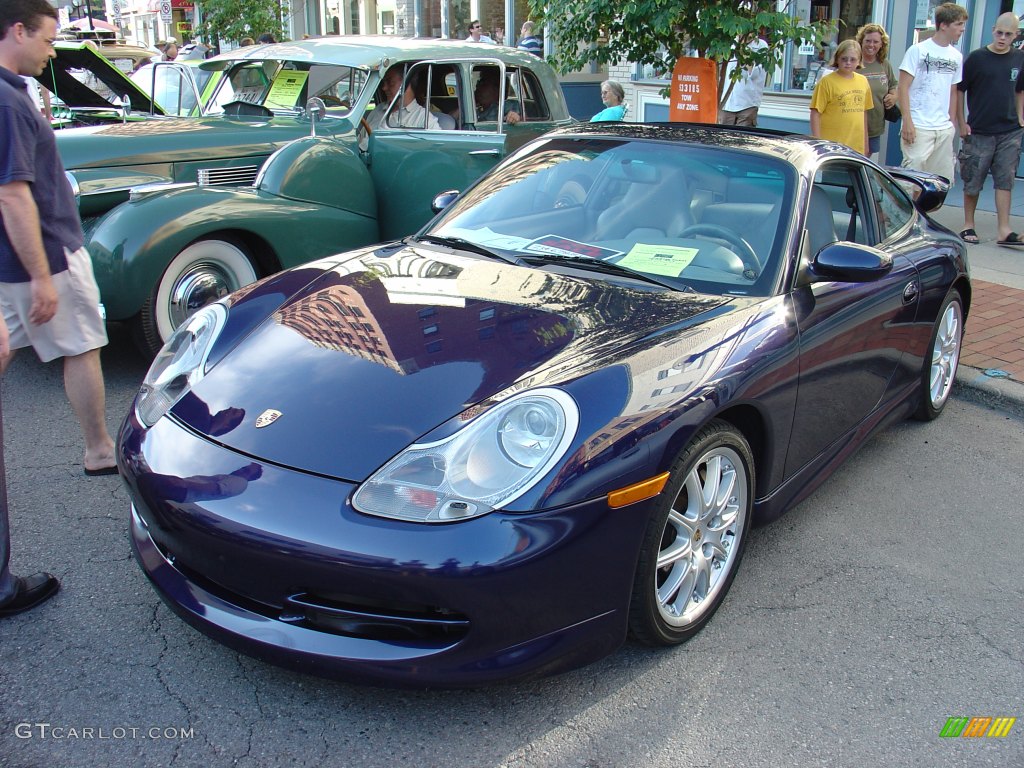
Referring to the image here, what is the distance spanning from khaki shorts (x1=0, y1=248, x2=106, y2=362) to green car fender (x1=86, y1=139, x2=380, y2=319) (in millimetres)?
1006

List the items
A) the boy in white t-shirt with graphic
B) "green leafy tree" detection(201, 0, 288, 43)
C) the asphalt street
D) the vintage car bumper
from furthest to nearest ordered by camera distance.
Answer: "green leafy tree" detection(201, 0, 288, 43)
the boy in white t-shirt with graphic
the asphalt street
the vintage car bumper

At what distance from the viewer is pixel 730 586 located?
299 centimetres

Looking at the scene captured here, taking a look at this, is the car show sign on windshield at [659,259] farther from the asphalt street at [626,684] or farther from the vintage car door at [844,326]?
the asphalt street at [626,684]

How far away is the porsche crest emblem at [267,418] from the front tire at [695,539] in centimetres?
103

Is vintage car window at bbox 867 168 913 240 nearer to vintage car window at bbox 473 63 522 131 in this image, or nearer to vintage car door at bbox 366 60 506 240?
vintage car door at bbox 366 60 506 240

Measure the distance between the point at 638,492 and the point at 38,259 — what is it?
7.53 ft

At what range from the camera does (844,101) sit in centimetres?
754

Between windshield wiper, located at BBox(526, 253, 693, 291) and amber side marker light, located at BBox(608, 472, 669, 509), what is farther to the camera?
windshield wiper, located at BBox(526, 253, 693, 291)

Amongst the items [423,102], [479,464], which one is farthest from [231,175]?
[479,464]

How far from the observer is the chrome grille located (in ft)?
19.0

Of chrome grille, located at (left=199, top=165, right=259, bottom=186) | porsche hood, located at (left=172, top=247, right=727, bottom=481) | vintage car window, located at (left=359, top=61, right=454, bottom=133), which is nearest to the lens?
porsche hood, located at (left=172, top=247, right=727, bottom=481)

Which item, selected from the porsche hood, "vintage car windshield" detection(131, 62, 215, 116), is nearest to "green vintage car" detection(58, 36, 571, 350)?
"vintage car windshield" detection(131, 62, 215, 116)

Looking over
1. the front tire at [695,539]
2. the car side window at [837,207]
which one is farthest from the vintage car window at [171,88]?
the front tire at [695,539]

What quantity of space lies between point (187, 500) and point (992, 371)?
4.43 meters
